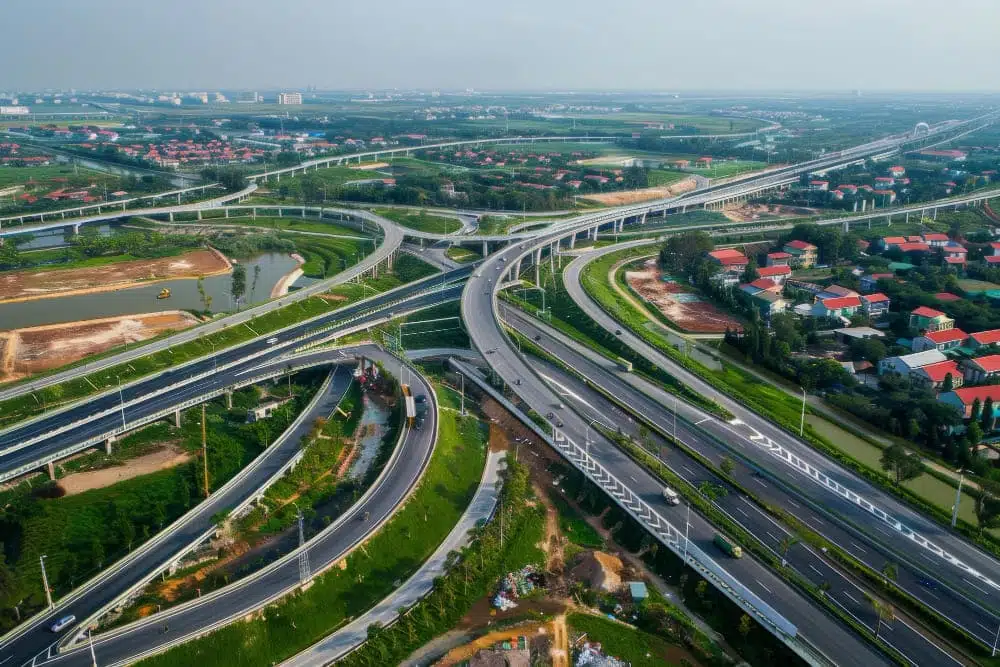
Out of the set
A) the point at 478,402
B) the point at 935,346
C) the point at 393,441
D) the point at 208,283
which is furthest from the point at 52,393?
the point at 935,346

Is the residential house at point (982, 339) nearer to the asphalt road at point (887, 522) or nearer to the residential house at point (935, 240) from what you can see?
the asphalt road at point (887, 522)

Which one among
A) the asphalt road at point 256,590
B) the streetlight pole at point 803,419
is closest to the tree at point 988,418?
the streetlight pole at point 803,419

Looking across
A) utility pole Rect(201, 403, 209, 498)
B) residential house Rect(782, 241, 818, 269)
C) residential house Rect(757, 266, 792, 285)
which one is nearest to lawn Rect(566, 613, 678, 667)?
utility pole Rect(201, 403, 209, 498)

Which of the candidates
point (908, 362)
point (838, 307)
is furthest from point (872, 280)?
point (908, 362)

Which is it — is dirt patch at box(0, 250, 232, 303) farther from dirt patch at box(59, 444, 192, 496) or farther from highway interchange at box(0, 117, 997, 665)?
dirt patch at box(59, 444, 192, 496)

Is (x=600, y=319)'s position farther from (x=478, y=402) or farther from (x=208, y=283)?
(x=208, y=283)
